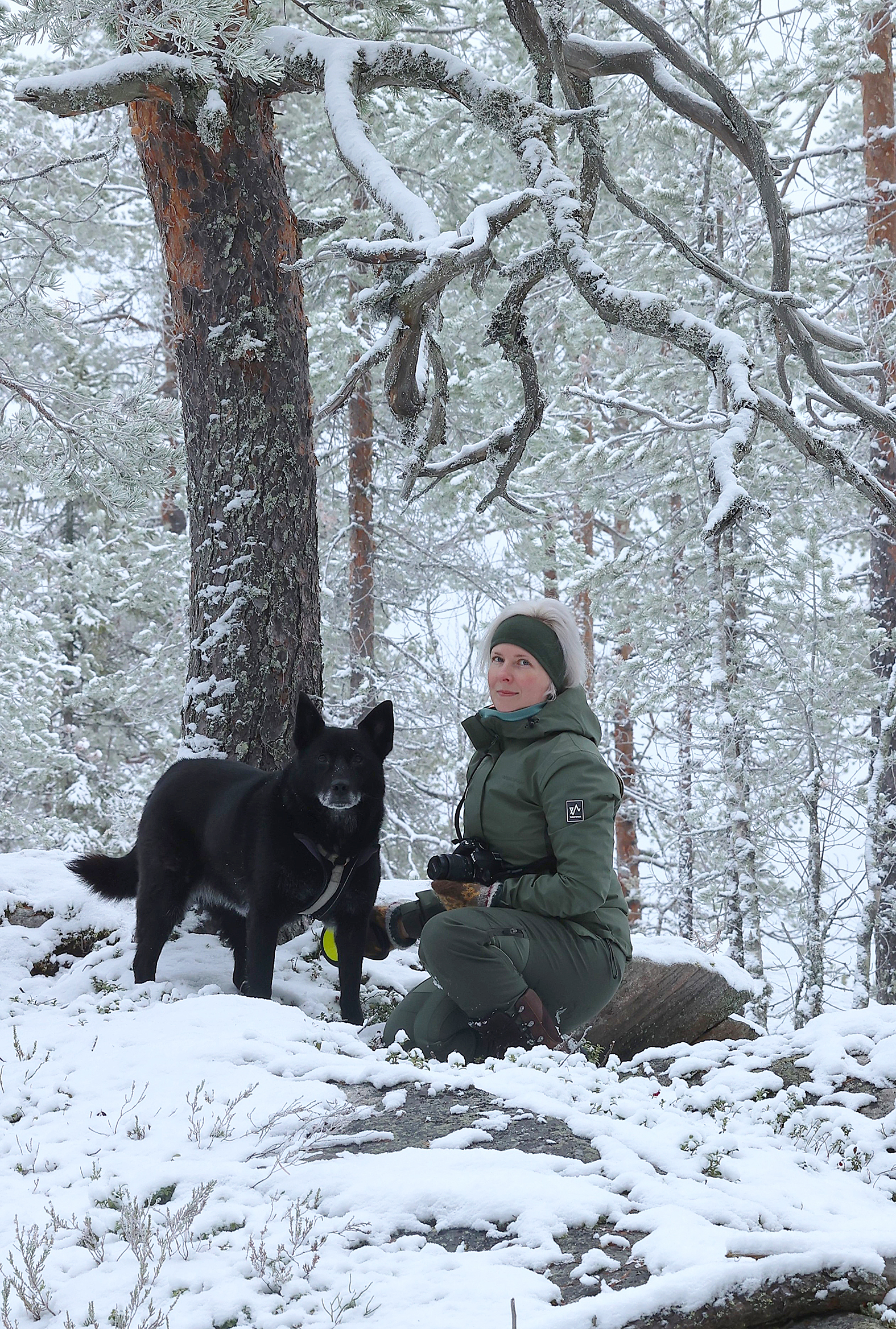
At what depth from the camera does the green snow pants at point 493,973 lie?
3.89 meters

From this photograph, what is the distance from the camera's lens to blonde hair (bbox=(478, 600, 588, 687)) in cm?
453

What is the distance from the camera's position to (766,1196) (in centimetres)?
259

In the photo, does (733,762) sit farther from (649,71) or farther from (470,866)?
(649,71)

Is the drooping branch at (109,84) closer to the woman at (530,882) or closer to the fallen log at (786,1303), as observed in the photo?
the woman at (530,882)

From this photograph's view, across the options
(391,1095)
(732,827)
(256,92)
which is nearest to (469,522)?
(732,827)

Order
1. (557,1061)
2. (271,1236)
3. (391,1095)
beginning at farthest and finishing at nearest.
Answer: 1. (557,1061)
2. (391,1095)
3. (271,1236)

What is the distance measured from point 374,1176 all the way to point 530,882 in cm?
169

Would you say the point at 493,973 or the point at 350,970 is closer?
the point at 493,973

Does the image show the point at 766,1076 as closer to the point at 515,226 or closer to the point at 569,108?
the point at 569,108

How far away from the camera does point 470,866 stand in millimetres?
4293

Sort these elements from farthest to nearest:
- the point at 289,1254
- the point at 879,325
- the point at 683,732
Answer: the point at 683,732 → the point at 879,325 → the point at 289,1254

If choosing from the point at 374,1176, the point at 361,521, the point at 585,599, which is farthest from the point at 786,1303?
the point at 585,599

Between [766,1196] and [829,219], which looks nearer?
[766,1196]

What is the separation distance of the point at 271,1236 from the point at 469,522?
10872 millimetres
